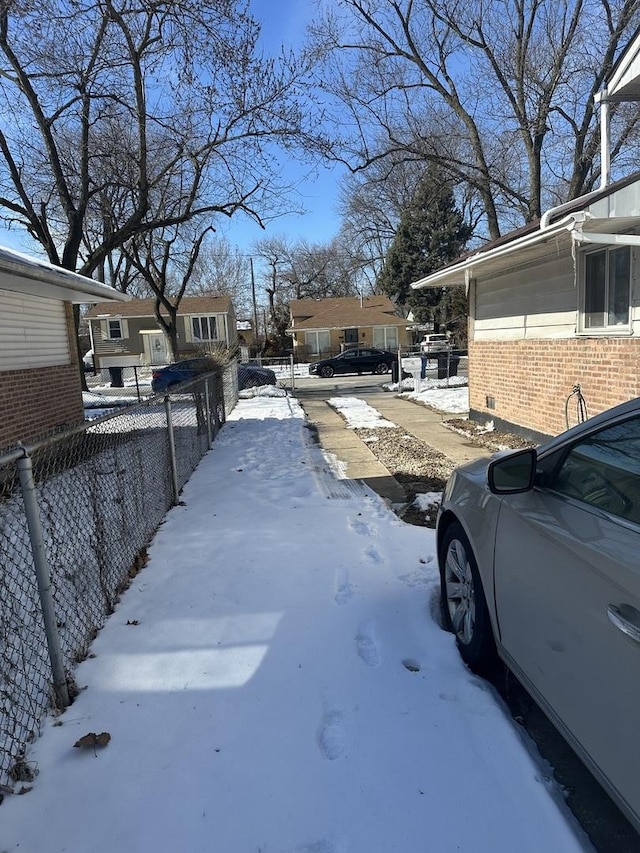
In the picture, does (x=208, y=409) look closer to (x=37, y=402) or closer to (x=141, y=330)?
(x=37, y=402)

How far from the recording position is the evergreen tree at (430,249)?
127 feet

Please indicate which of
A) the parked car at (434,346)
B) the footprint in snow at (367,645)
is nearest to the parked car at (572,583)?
the footprint in snow at (367,645)

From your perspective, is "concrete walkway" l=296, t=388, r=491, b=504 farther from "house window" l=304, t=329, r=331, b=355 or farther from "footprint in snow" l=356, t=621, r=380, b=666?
"house window" l=304, t=329, r=331, b=355

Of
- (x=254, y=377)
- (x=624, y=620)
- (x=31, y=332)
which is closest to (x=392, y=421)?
(x=31, y=332)

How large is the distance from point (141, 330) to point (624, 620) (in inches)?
1782

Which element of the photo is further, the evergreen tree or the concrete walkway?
the evergreen tree

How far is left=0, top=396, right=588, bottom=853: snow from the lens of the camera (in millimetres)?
1857

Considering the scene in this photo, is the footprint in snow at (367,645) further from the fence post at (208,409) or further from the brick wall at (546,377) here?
the fence post at (208,409)

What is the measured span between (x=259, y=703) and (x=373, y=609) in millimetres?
1068

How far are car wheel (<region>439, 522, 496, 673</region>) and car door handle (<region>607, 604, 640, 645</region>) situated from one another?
1.04m

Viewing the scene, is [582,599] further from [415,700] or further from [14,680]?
[14,680]

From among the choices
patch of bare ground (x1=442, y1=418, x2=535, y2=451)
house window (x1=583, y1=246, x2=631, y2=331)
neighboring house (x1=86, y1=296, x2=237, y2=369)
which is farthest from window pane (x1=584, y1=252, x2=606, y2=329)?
neighboring house (x1=86, y1=296, x2=237, y2=369)

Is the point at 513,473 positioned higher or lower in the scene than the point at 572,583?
higher

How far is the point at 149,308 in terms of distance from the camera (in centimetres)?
4400
